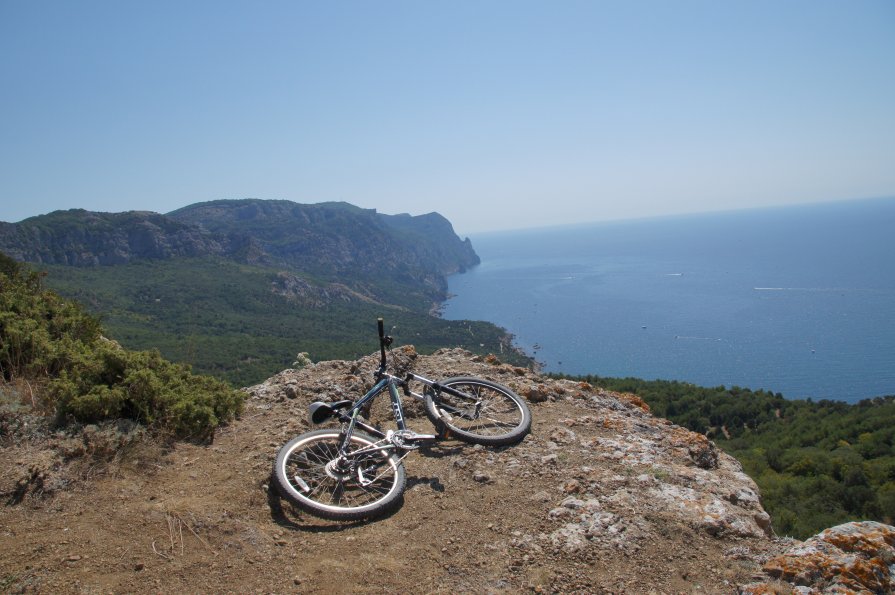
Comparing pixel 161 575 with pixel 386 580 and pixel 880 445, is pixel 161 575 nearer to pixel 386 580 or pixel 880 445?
pixel 386 580

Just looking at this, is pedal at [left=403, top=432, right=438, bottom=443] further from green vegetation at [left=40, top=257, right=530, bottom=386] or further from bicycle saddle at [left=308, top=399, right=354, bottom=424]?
green vegetation at [left=40, top=257, right=530, bottom=386]

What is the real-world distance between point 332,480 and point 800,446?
112ft

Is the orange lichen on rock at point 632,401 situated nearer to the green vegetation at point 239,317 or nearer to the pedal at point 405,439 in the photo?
the pedal at point 405,439

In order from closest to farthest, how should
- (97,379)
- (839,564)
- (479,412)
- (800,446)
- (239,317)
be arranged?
(839,564) < (97,379) < (479,412) < (800,446) < (239,317)

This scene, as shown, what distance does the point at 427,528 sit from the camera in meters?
4.09

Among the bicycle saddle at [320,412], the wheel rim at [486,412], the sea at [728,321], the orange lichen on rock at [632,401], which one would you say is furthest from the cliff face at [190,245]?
the orange lichen on rock at [632,401]

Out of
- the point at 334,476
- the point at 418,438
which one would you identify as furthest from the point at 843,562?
the point at 334,476

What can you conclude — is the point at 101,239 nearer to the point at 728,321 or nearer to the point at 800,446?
the point at 800,446

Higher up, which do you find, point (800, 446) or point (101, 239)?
point (101, 239)

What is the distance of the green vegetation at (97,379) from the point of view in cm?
513

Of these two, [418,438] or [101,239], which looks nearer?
[418,438]

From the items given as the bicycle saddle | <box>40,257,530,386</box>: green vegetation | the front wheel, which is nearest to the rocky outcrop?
the front wheel

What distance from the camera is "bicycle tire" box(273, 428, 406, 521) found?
163 inches

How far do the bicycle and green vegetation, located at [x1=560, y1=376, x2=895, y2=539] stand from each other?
12.0 meters
